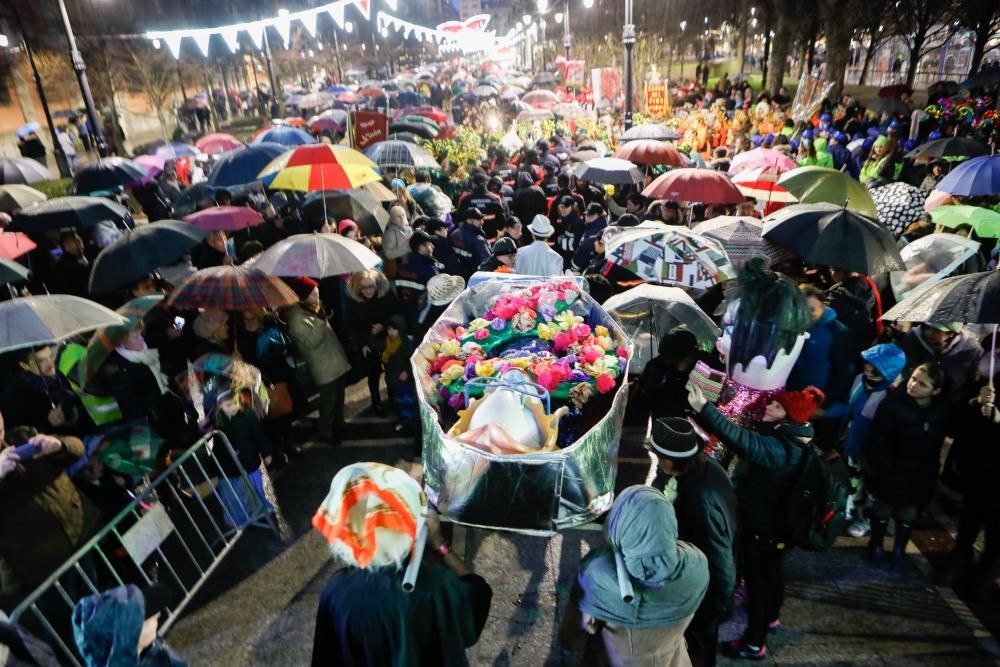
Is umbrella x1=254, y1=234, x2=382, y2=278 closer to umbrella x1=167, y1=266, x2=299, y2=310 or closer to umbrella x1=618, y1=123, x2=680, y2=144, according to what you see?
umbrella x1=167, y1=266, x2=299, y2=310

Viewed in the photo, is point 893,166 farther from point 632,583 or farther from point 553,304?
point 632,583

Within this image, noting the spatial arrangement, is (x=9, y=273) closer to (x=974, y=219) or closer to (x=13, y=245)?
(x=13, y=245)

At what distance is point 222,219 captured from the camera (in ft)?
25.0

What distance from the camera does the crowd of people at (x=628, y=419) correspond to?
2.43 meters

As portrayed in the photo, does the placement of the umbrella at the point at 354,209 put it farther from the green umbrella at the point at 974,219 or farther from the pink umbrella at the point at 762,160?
the green umbrella at the point at 974,219

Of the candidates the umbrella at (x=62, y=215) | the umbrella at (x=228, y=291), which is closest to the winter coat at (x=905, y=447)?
the umbrella at (x=228, y=291)

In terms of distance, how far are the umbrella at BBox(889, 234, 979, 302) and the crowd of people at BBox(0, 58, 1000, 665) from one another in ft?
0.74

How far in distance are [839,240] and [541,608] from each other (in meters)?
3.75

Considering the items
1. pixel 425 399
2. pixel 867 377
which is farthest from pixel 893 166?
pixel 425 399

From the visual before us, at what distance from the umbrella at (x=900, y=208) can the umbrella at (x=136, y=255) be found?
26.2 feet

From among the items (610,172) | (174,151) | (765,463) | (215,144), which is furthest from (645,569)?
(215,144)

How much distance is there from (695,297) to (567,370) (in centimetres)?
247

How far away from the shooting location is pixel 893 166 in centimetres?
1095

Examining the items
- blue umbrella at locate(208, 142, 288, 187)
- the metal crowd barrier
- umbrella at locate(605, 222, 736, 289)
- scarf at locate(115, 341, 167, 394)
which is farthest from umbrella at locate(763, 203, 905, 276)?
blue umbrella at locate(208, 142, 288, 187)
